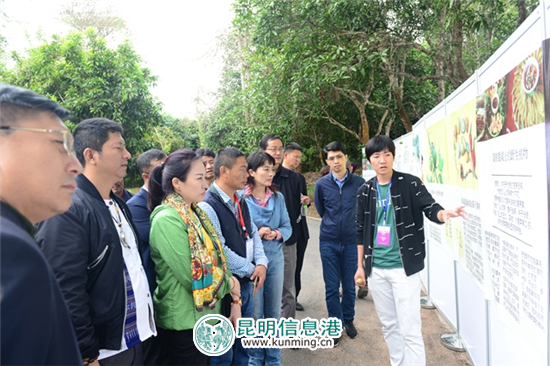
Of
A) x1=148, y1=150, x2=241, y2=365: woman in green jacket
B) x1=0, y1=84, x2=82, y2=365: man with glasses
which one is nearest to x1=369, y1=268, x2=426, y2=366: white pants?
x1=148, y1=150, x2=241, y2=365: woman in green jacket

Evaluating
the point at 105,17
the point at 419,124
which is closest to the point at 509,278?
the point at 419,124

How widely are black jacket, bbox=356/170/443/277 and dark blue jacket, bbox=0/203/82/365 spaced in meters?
2.51

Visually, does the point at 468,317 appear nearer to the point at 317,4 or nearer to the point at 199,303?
the point at 199,303

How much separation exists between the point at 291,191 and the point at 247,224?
128 cm

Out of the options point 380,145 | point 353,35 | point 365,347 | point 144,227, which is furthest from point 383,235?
point 353,35

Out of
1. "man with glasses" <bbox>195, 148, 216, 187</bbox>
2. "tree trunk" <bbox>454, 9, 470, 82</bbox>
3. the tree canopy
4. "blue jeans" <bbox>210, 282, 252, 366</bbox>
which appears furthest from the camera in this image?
the tree canopy

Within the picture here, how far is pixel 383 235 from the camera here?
9.63 feet

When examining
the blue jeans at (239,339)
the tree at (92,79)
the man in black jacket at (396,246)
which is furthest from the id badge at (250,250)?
the tree at (92,79)

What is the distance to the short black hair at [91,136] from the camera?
187cm

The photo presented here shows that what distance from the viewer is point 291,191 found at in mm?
4172

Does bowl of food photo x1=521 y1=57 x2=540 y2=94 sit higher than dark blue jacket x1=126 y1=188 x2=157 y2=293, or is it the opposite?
bowl of food photo x1=521 y1=57 x2=540 y2=94

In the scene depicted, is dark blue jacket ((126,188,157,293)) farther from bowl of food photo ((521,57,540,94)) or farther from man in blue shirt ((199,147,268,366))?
bowl of food photo ((521,57,540,94))

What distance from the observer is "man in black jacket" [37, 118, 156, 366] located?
1.52 metres

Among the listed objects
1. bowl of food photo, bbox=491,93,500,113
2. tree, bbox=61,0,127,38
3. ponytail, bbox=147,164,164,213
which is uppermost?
tree, bbox=61,0,127,38
